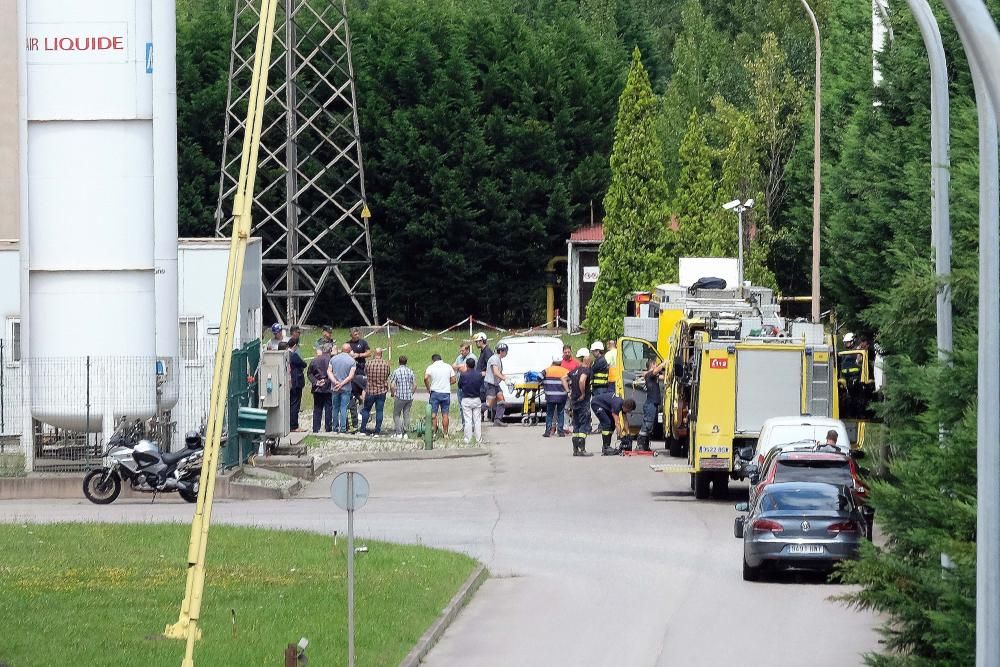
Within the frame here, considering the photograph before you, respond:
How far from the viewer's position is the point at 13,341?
111ft

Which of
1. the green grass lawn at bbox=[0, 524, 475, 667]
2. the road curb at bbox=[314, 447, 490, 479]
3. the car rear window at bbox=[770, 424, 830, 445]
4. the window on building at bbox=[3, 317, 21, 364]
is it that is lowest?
the green grass lawn at bbox=[0, 524, 475, 667]

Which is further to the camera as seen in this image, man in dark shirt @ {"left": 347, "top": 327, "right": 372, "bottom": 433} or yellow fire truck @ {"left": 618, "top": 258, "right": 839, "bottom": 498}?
man in dark shirt @ {"left": 347, "top": 327, "right": 372, "bottom": 433}

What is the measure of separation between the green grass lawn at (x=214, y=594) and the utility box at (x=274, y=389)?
289 inches

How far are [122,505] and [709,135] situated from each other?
127 feet

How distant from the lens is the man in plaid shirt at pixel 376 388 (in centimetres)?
3516

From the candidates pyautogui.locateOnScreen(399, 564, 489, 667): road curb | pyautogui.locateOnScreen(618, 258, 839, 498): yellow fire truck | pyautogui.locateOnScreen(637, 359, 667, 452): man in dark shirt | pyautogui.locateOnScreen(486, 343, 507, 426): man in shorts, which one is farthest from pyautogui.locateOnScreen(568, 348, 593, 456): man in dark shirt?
pyautogui.locateOnScreen(399, 564, 489, 667): road curb

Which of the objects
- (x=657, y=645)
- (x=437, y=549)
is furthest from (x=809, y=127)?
(x=657, y=645)

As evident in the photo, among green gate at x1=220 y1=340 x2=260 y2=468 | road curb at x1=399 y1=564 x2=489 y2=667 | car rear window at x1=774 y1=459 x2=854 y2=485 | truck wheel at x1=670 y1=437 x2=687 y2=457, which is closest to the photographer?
road curb at x1=399 y1=564 x2=489 y2=667

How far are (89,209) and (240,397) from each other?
4.05m

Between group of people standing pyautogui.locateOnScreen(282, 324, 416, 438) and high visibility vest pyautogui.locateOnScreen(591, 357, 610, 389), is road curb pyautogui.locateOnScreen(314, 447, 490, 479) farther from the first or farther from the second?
high visibility vest pyautogui.locateOnScreen(591, 357, 610, 389)

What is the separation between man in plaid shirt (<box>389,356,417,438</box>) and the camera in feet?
116

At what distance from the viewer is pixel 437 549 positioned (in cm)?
2264

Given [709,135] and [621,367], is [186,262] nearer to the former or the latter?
[621,367]

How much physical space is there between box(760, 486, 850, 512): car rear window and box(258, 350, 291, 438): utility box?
12828 mm
